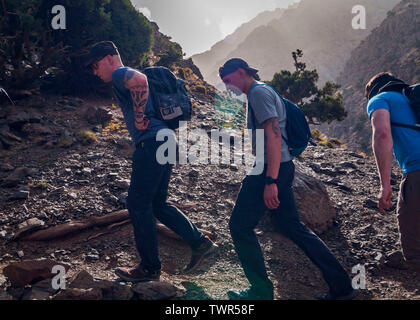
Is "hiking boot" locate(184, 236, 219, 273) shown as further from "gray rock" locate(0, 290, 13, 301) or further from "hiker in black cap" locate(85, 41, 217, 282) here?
"gray rock" locate(0, 290, 13, 301)

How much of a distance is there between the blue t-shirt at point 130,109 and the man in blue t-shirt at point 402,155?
6.23 feet

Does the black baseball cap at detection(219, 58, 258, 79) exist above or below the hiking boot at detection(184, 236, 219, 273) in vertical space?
above

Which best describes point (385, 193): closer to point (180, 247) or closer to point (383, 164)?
point (383, 164)

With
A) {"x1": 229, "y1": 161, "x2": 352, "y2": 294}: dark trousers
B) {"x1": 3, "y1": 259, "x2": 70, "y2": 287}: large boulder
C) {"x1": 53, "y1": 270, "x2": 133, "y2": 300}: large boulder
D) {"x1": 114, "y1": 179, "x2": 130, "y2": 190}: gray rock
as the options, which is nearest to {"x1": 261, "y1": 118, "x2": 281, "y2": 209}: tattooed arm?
{"x1": 229, "y1": 161, "x2": 352, "y2": 294}: dark trousers

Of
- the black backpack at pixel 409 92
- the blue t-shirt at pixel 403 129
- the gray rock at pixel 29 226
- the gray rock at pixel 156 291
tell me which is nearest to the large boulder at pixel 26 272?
the gray rock at pixel 156 291

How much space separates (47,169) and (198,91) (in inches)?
502

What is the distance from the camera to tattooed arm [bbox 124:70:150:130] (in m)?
2.61

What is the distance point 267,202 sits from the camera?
255 cm

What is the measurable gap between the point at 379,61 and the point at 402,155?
6776 cm

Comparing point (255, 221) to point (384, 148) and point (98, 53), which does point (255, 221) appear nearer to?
point (384, 148)

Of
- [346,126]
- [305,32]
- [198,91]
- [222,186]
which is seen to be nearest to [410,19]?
[346,126]

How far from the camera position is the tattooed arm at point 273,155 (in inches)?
99.3

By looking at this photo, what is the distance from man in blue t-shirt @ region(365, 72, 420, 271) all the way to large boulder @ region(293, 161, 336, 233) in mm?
2050

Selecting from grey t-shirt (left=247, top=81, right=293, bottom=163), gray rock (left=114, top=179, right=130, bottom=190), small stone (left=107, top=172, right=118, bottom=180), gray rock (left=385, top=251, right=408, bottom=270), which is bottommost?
gray rock (left=385, top=251, right=408, bottom=270)
